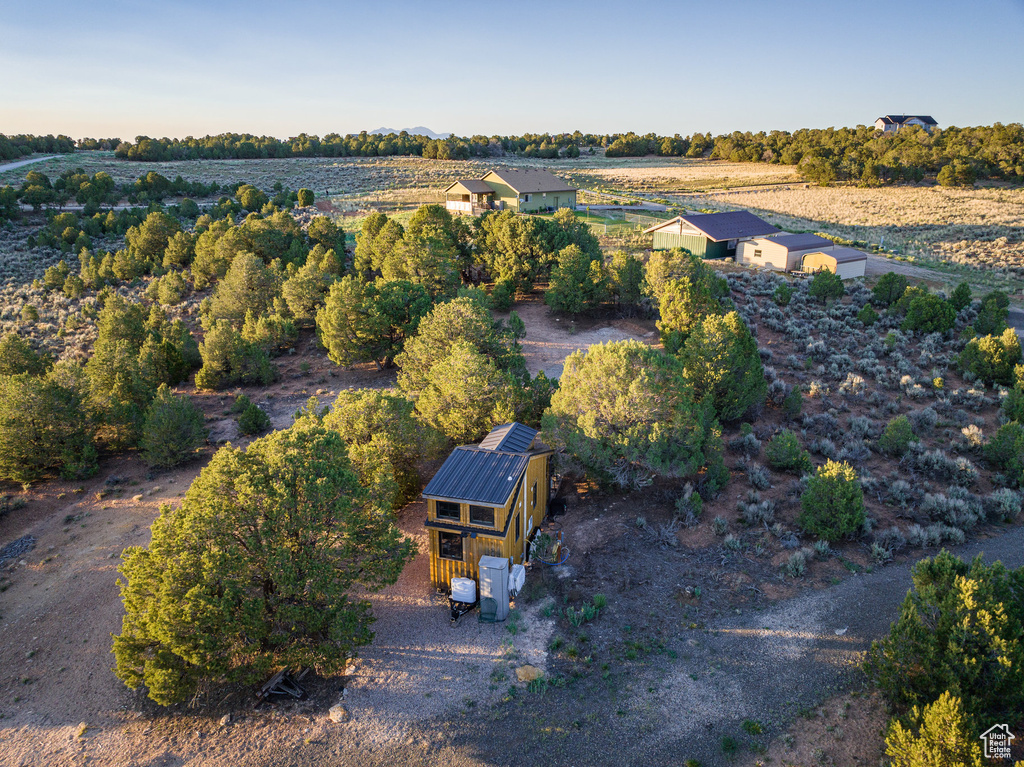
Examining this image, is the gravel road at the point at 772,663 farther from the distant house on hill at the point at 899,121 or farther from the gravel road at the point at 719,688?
the distant house on hill at the point at 899,121

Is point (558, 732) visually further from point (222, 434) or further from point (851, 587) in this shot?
point (222, 434)

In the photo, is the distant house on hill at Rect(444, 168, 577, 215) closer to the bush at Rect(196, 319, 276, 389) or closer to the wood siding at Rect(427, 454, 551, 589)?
the bush at Rect(196, 319, 276, 389)

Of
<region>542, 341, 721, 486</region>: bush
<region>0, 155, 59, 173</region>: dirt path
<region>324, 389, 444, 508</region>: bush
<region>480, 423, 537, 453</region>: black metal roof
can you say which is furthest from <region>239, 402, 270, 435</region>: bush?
→ <region>0, 155, 59, 173</region>: dirt path

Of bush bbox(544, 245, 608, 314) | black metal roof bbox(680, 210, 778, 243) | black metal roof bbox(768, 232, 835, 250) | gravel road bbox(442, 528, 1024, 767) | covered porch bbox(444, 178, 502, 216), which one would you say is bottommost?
gravel road bbox(442, 528, 1024, 767)

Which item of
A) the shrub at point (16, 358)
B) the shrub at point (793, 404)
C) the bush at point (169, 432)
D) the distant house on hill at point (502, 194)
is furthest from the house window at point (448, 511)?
the distant house on hill at point (502, 194)

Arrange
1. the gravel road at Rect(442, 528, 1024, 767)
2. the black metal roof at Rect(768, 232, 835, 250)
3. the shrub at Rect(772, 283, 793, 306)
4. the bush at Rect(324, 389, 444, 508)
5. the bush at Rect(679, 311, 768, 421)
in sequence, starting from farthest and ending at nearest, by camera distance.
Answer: the black metal roof at Rect(768, 232, 835, 250), the shrub at Rect(772, 283, 793, 306), the bush at Rect(679, 311, 768, 421), the bush at Rect(324, 389, 444, 508), the gravel road at Rect(442, 528, 1024, 767)

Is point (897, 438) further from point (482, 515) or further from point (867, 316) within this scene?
point (482, 515)

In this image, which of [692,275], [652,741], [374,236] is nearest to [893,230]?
[692,275]

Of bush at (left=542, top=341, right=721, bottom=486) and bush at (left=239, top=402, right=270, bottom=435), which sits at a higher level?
bush at (left=542, top=341, right=721, bottom=486)
